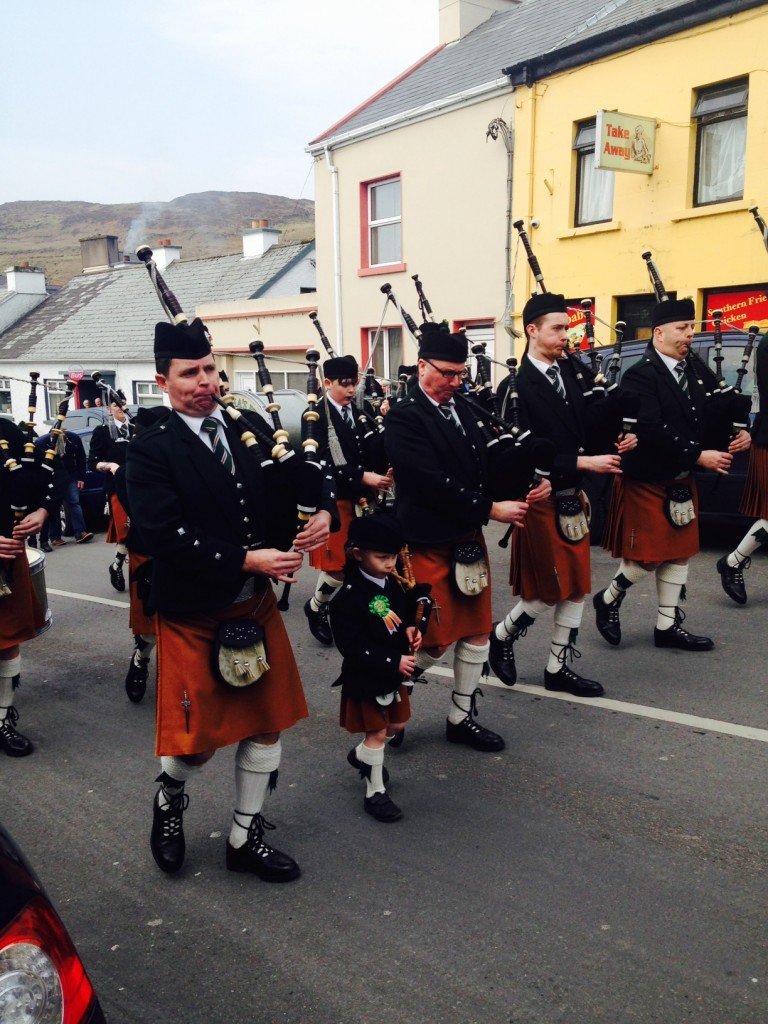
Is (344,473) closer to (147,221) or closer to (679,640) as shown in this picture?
(679,640)

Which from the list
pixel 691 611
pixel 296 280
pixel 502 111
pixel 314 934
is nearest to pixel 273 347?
pixel 296 280

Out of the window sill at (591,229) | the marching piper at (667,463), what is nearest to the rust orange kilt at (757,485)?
the marching piper at (667,463)

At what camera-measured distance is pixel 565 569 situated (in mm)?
5062

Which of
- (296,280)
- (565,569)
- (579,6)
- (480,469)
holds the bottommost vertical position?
(565,569)

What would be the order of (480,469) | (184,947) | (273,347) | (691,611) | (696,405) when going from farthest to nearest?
(273,347)
(691,611)
(696,405)
(480,469)
(184,947)

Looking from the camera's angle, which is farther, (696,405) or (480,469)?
(696,405)

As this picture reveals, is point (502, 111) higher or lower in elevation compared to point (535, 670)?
higher

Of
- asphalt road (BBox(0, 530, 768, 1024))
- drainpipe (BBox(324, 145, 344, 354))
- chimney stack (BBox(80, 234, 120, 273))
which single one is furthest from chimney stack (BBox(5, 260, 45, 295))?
asphalt road (BBox(0, 530, 768, 1024))

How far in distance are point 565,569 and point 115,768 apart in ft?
8.38

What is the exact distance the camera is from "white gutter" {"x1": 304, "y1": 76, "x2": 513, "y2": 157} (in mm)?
14836

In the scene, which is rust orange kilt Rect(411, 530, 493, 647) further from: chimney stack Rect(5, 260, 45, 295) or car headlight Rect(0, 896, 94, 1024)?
chimney stack Rect(5, 260, 45, 295)

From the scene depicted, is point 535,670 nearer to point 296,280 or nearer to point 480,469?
point 480,469

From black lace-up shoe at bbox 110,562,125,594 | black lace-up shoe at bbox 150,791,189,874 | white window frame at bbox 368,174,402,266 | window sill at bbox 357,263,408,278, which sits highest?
white window frame at bbox 368,174,402,266

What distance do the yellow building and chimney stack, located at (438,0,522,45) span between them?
38 millimetres
